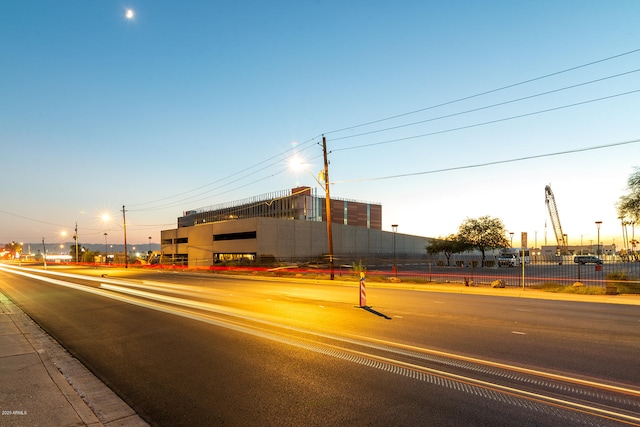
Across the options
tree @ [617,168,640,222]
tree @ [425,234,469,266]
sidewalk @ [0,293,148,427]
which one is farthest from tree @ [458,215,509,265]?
sidewalk @ [0,293,148,427]

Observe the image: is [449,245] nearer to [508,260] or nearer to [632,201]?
[508,260]

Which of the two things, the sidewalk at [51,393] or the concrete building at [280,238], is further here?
the concrete building at [280,238]

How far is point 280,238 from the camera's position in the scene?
6238 centimetres

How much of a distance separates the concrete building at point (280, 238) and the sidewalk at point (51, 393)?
4020 centimetres

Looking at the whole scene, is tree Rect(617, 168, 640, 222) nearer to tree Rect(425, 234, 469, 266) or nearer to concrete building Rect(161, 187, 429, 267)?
concrete building Rect(161, 187, 429, 267)

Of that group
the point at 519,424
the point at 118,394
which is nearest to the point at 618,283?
the point at 519,424

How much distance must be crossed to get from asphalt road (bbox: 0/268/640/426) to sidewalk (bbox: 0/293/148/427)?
28 centimetres

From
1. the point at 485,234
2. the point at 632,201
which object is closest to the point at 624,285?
the point at 632,201

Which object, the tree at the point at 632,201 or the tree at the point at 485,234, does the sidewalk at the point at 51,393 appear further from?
the tree at the point at 485,234

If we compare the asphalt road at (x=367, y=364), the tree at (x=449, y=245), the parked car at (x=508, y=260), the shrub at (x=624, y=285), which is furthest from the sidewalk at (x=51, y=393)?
the tree at (x=449, y=245)

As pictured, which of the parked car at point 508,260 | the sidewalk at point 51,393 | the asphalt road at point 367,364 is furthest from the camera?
the parked car at point 508,260

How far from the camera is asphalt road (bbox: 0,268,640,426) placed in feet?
15.1

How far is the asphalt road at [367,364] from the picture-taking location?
4602 mm

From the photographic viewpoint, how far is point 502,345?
7691 millimetres
